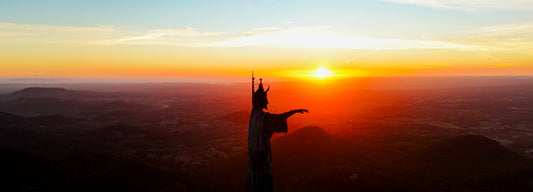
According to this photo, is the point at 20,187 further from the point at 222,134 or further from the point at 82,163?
the point at 222,134

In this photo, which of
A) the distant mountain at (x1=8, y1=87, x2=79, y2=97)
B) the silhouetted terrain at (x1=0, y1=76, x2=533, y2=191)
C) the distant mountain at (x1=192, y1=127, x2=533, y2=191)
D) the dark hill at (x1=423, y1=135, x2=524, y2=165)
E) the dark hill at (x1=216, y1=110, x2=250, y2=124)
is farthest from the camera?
the distant mountain at (x1=8, y1=87, x2=79, y2=97)

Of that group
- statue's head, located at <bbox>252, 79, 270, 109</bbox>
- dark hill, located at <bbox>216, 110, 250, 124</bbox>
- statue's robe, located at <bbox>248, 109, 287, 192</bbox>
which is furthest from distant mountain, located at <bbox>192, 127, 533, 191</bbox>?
dark hill, located at <bbox>216, 110, 250, 124</bbox>

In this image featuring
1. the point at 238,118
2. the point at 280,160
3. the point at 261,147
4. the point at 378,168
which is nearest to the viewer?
the point at 261,147

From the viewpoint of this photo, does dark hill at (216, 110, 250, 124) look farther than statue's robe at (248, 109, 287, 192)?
Yes

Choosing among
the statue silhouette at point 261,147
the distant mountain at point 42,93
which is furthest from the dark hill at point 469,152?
the distant mountain at point 42,93

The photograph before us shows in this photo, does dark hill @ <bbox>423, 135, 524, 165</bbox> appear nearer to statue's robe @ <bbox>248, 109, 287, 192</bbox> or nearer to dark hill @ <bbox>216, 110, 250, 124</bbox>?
statue's robe @ <bbox>248, 109, 287, 192</bbox>

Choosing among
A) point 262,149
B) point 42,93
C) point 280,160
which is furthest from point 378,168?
point 42,93

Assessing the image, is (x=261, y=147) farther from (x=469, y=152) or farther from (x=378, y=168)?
(x=469, y=152)

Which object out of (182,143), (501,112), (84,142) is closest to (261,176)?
(182,143)

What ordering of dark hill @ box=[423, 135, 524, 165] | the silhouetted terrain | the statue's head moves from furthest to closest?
1. dark hill @ box=[423, 135, 524, 165]
2. the silhouetted terrain
3. the statue's head
